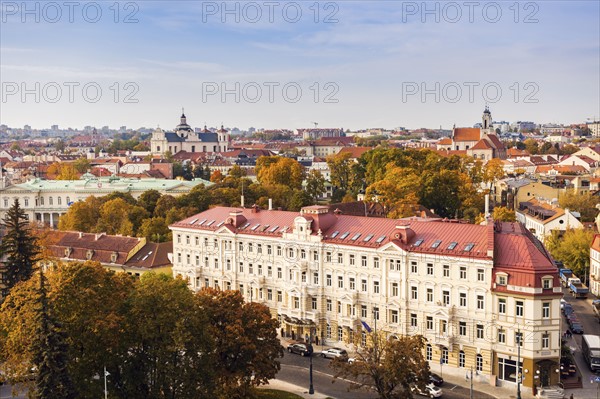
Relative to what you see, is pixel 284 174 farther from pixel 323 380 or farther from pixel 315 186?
pixel 323 380

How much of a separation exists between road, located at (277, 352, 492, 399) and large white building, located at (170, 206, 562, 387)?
2.82 meters

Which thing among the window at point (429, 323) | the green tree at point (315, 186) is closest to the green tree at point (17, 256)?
the window at point (429, 323)

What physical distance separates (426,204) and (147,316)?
2606 inches

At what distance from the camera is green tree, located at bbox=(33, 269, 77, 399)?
36.6 meters

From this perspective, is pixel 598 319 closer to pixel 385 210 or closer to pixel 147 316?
pixel 385 210

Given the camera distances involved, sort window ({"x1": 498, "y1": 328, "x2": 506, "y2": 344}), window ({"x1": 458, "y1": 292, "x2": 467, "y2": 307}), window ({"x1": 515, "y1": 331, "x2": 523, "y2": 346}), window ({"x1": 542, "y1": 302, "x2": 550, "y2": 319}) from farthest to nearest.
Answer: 1. window ({"x1": 458, "y1": 292, "x2": 467, "y2": 307})
2. window ({"x1": 498, "y1": 328, "x2": 506, "y2": 344})
3. window ({"x1": 515, "y1": 331, "x2": 523, "y2": 346})
4. window ({"x1": 542, "y1": 302, "x2": 550, "y2": 319})

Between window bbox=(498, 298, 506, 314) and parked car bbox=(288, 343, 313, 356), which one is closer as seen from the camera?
window bbox=(498, 298, 506, 314)

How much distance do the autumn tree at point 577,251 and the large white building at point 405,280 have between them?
85.4 ft

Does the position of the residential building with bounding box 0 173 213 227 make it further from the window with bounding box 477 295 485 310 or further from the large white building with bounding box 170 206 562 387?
Result: the window with bounding box 477 295 485 310

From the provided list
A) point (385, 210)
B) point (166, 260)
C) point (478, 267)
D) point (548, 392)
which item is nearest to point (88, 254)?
point (166, 260)

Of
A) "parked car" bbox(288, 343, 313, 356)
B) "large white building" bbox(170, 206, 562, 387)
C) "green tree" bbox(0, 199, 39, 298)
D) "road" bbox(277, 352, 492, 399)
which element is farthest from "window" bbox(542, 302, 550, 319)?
"green tree" bbox(0, 199, 39, 298)

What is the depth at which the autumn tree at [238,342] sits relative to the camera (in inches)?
1699

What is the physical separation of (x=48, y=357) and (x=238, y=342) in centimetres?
1127

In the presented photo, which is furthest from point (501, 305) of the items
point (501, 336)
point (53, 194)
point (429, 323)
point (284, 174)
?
point (53, 194)
